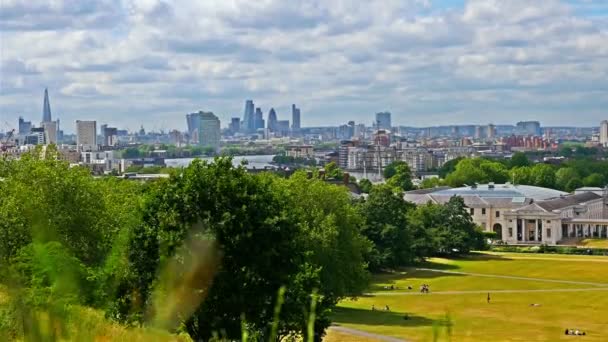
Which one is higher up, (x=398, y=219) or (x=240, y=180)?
(x=240, y=180)

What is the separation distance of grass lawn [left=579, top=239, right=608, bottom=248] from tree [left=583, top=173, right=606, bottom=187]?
62781 millimetres

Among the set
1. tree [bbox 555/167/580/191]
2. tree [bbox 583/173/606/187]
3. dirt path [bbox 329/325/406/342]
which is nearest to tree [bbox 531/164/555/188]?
tree [bbox 555/167/580/191]

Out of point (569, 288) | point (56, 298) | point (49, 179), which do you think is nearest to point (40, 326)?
point (56, 298)

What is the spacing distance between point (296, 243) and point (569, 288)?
43.9 meters

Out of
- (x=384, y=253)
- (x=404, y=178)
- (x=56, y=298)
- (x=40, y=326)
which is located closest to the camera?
(x=40, y=326)

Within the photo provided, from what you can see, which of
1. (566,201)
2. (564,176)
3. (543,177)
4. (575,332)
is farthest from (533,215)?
(575,332)

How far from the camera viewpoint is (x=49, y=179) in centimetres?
4284

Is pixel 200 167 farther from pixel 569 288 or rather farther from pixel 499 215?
pixel 499 215

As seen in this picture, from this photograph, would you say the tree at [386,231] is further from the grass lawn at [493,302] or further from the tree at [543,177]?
the tree at [543,177]

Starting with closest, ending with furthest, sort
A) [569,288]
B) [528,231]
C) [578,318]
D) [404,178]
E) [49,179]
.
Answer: [49,179] → [578,318] → [569,288] → [528,231] → [404,178]

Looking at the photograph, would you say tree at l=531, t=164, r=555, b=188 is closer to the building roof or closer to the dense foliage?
the building roof

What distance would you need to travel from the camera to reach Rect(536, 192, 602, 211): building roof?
12562 centimetres

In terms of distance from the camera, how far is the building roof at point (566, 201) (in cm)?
12562

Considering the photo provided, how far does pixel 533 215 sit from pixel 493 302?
6290 centimetres
